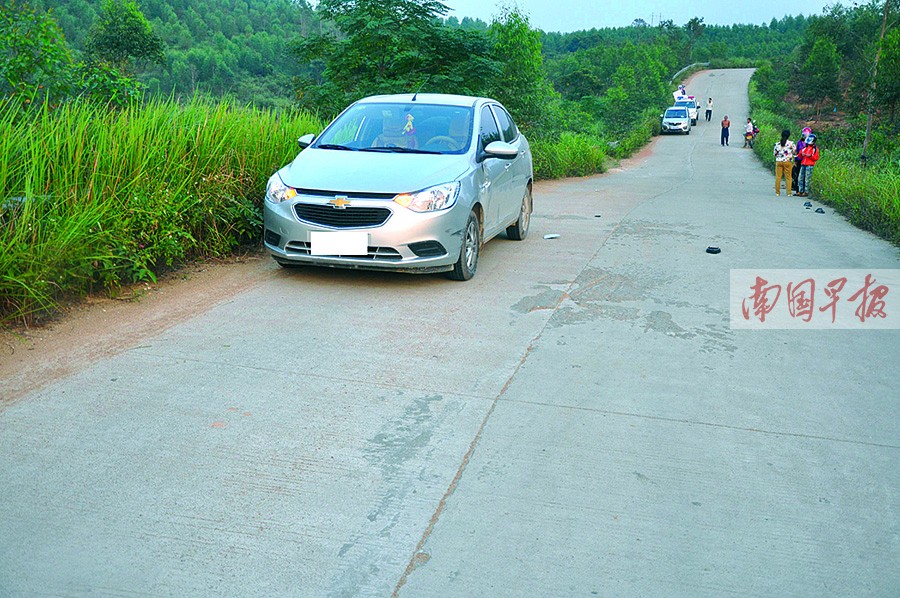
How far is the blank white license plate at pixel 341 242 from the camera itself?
7.64m

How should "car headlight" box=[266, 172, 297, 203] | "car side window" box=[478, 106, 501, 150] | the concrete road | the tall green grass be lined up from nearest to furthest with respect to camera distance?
the concrete road, the tall green grass, "car headlight" box=[266, 172, 297, 203], "car side window" box=[478, 106, 501, 150]

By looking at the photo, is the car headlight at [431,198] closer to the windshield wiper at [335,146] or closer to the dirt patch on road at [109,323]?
the windshield wiper at [335,146]

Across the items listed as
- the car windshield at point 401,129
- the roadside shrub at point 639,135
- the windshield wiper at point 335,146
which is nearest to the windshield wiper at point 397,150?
the car windshield at point 401,129

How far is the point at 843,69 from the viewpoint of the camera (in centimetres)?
6169

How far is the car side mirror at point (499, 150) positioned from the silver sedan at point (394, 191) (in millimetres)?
12

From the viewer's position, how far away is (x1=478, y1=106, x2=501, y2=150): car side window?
30.3 ft

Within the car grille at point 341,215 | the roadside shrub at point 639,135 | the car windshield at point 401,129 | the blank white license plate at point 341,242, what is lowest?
the roadside shrub at point 639,135

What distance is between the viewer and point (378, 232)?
25.0 feet

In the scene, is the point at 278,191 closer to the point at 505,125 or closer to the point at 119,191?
the point at 119,191

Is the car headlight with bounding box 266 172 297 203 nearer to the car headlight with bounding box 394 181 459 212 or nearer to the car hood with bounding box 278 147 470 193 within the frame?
the car hood with bounding box 278 147 470 193

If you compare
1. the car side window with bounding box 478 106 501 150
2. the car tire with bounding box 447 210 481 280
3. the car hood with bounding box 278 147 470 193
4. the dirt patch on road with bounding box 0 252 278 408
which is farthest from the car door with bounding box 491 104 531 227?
the dirt patch on road with bounding box 0 252 278 408

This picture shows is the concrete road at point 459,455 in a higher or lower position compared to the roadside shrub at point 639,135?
higher

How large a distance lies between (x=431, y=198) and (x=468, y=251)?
0.83 metres

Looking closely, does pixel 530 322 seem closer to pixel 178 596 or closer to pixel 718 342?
pixel 718 342
